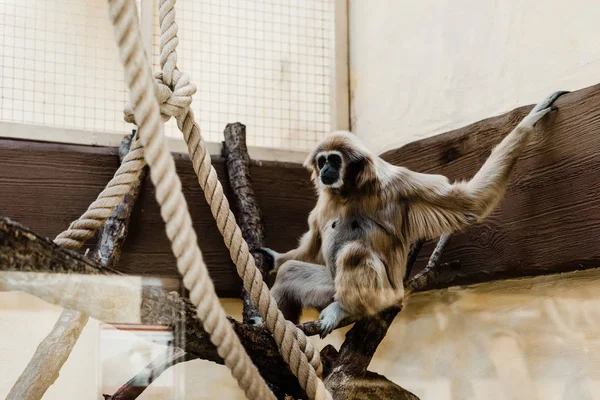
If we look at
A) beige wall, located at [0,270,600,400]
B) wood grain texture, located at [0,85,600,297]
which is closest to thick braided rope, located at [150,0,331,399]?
beige wall, located at [0,270,600,400]

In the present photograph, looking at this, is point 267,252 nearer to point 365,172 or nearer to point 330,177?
point 330,177

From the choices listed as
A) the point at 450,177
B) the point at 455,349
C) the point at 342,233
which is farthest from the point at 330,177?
the point at 455,349

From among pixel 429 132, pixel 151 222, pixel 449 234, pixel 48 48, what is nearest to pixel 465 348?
pixel 449 234

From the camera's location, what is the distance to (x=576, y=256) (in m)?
2.52

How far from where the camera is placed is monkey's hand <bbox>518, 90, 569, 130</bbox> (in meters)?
2.63

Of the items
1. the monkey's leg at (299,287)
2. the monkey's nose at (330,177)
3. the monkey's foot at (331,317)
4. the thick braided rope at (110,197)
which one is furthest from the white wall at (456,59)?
the thick braided rope at (110,197)

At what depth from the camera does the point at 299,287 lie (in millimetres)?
3025

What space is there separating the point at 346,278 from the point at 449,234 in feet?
2.17

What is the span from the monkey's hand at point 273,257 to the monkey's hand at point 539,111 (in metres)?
1.38

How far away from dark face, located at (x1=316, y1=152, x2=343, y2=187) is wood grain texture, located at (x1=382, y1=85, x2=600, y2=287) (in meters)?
0.55

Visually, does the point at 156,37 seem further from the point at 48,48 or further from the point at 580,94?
the point at 580,94

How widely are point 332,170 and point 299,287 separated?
0.57 metres

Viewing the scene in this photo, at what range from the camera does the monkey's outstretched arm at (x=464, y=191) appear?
2688mm

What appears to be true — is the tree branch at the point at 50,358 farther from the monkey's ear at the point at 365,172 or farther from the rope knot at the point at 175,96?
the monkey's ear at the point at 365,172
